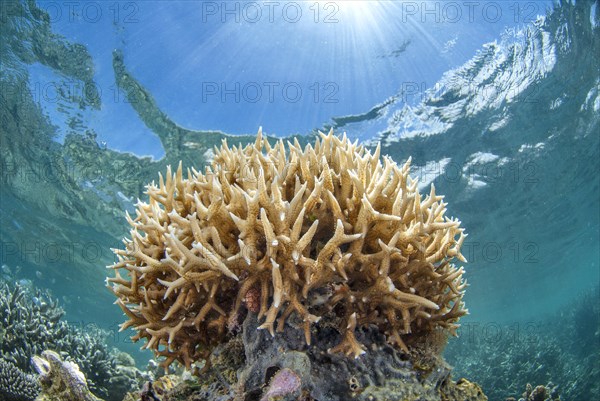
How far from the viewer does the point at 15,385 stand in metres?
4.57

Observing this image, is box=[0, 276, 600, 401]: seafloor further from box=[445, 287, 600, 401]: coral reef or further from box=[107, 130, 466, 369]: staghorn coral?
box=[445, 287, 600, 401]: coral reef

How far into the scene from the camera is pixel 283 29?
1159cm

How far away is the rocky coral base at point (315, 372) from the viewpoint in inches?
103

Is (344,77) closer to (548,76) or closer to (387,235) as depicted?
(548,76)

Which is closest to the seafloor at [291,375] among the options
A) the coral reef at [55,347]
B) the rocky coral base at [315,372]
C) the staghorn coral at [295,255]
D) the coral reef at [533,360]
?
the rocky coral base at [315,372]

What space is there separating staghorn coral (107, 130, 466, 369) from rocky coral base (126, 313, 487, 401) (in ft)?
0.54

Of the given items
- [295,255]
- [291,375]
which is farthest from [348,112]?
[291,375]

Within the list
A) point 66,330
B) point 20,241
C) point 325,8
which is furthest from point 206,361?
point 20,241

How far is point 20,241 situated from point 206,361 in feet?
119

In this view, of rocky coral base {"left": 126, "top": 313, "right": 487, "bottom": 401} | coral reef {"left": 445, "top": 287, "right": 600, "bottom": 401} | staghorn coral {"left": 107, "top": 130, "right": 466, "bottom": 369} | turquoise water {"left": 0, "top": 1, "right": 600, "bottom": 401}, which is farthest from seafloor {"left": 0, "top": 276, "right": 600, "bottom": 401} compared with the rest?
coral reef {"left": 445, "top": 287, "right": 600, "bottom": 401}

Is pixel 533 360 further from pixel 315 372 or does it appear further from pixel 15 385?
pixel 15 385

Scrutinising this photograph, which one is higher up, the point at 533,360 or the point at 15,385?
the point at 533,360

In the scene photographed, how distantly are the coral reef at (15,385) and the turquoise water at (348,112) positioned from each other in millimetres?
3886

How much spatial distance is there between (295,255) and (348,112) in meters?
12.2
